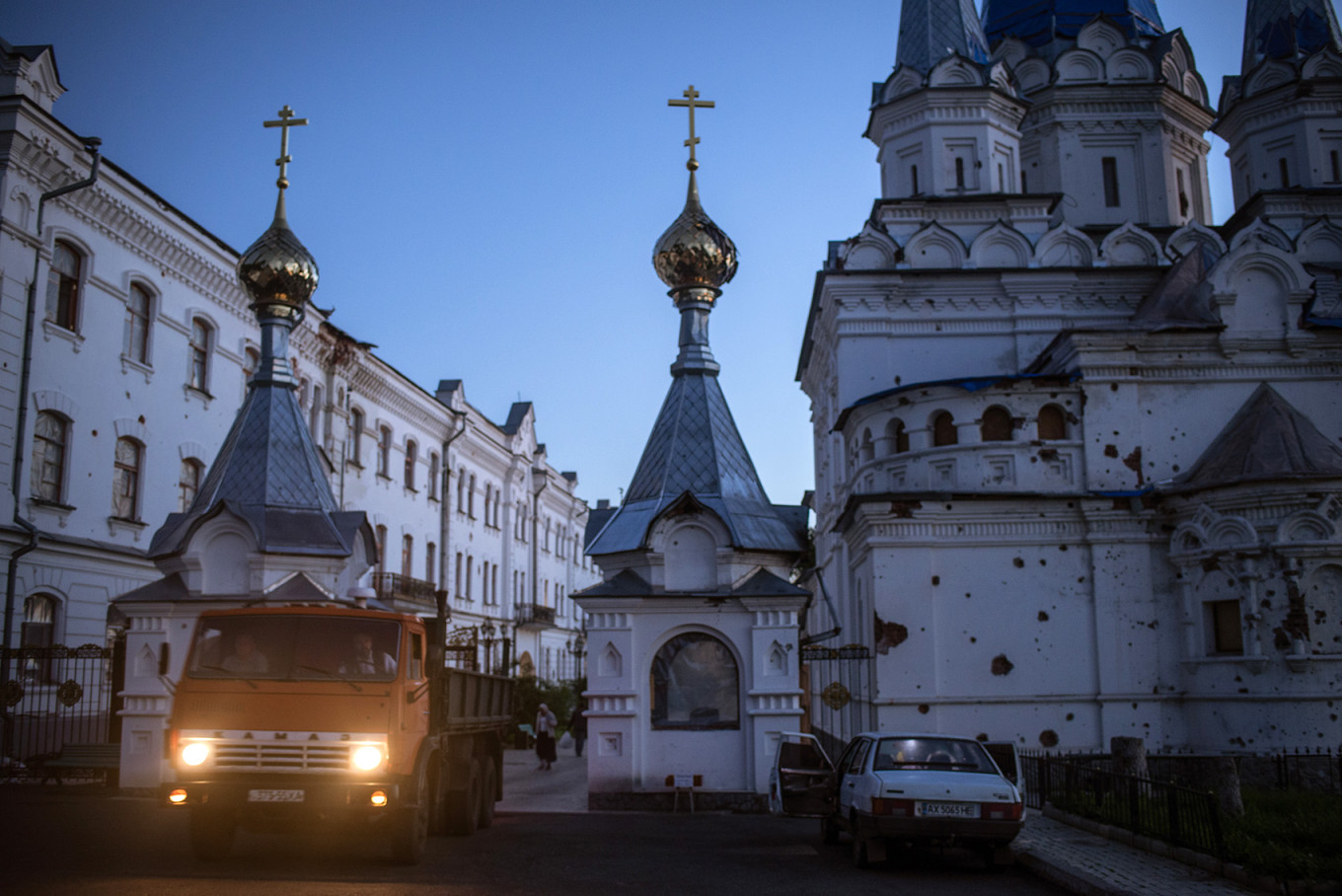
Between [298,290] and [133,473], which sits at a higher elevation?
[298,290]

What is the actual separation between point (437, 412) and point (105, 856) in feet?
89.4

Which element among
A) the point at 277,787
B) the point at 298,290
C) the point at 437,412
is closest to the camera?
the point at 277,787

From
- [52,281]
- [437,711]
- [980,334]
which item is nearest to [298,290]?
[52,281]

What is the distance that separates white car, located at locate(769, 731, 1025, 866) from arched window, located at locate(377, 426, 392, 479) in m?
23.5

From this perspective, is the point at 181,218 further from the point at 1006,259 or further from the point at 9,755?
the point at 1006,259

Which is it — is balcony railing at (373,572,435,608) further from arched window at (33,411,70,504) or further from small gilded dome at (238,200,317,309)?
small gilded dome at (238,200,317,309)

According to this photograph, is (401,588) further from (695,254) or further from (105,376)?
(695,254)

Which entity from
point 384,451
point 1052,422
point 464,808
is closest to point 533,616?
point 384,451

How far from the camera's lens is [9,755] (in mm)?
17625

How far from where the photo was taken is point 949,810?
9.48 meters

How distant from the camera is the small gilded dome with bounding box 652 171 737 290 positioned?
1669cm

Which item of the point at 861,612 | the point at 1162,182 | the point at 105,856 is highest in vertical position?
the point at 1162,182

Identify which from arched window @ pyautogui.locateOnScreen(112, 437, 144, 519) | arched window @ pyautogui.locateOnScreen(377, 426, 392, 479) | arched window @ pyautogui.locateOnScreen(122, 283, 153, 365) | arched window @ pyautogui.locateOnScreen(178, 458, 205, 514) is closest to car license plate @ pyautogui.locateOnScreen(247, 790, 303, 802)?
arched window @ pyautogui.locateOnScreen(112, 437, 144, 519)

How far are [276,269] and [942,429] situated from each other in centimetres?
1050
